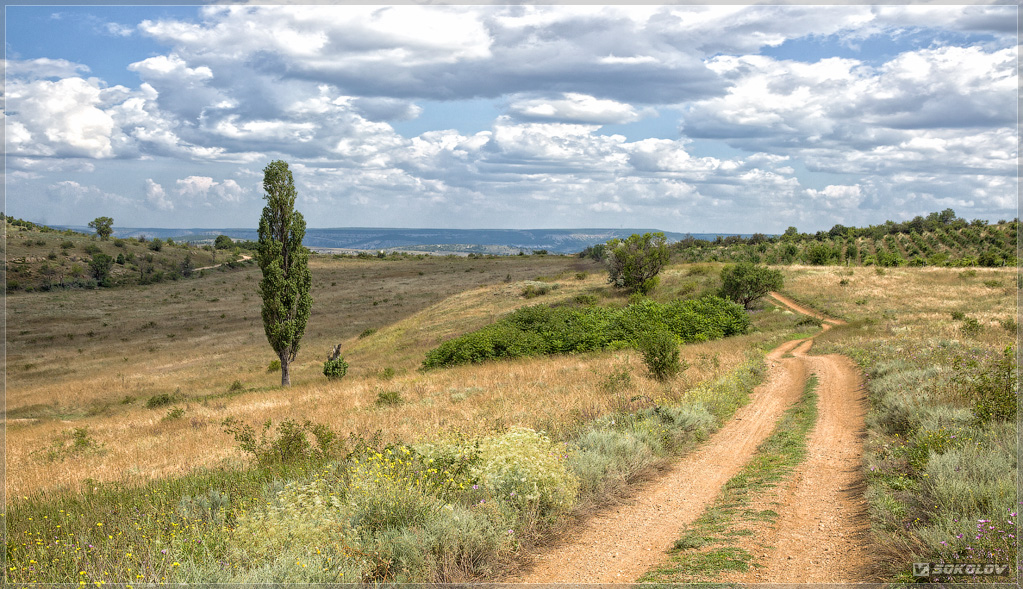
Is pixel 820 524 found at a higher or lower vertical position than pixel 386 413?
higher

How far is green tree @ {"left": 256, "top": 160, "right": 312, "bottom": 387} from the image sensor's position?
2900 cm

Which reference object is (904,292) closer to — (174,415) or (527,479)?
(527,479)

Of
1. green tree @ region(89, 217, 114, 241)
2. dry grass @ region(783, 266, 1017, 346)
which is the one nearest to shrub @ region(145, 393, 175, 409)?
dry grass @ region(783, 266, 1017, 346)

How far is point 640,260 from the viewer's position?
51.3 metres

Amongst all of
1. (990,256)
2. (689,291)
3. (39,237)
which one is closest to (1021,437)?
(689,291)

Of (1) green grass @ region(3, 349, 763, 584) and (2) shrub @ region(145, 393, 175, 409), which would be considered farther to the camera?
(2) shrub @ region(145, 393, 175, 409)

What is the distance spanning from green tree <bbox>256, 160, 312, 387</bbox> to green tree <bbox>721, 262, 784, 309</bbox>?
32064 mm

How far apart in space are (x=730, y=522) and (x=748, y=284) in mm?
41741

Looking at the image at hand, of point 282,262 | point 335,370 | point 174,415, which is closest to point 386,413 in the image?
point 174,415

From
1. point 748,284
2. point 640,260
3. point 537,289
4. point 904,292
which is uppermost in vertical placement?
point 640,260

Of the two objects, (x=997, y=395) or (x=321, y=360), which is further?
(x=321, y=360)

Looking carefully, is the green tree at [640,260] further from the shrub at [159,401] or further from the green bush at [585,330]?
the shrub at [159,401]

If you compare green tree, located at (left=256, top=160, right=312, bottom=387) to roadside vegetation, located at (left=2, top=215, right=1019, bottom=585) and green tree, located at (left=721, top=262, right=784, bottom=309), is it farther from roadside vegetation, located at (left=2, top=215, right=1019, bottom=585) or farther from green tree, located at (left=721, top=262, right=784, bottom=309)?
green tree, located at (left=721, top=262, right=784, bottom=309)

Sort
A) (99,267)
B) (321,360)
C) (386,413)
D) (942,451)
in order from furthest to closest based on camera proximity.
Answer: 1. (99,267)
2. (321,360)
3. (386,413)
4. (942,451)
